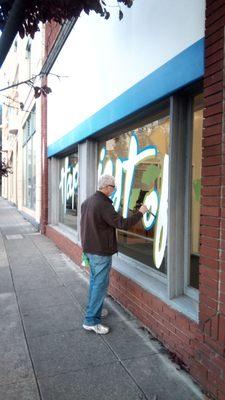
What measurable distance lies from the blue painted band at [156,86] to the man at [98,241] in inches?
40.9

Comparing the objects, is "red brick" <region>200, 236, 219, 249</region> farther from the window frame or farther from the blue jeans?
the blue jeans

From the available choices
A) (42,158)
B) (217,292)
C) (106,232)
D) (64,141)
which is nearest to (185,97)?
(106,232)

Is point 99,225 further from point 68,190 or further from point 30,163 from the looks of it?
point 30,163

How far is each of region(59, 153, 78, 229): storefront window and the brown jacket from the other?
438 centimetres

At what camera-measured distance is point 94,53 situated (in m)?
7.07

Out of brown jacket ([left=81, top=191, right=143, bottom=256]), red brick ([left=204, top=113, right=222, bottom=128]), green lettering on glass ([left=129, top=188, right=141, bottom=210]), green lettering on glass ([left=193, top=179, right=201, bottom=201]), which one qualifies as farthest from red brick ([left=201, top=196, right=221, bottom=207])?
green lettering on glass ([left=129, top=188, right=141, bottom=210])

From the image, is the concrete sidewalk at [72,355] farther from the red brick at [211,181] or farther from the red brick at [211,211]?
the red brick at [211,181]

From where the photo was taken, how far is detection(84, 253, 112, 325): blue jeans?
179 inches

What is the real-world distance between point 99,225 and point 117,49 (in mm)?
2700

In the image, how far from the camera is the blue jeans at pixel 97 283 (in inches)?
179

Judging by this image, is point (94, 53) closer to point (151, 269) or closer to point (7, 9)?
point (151, 269)

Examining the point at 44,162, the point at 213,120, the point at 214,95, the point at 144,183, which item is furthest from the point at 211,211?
the point at 44,162

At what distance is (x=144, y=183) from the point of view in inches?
213

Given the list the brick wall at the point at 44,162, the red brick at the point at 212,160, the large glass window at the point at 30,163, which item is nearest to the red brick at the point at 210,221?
the red brick at the point at 212,160
